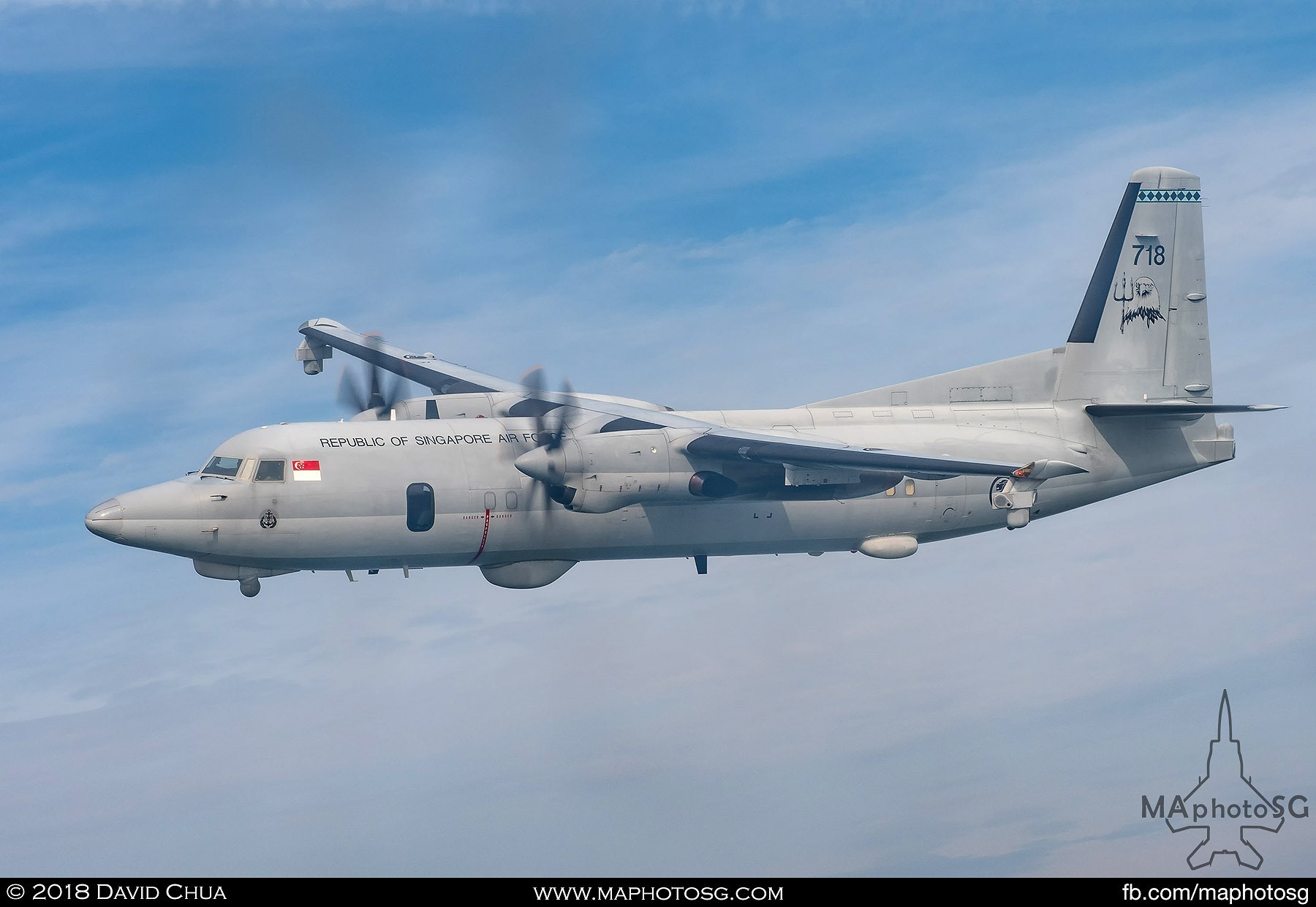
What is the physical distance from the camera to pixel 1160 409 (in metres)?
28.4

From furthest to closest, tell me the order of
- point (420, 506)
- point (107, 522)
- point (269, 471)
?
point (420, 506) → point (269, 471) → point (107, 522)

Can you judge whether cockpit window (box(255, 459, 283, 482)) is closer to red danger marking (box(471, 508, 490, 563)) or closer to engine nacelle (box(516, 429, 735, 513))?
red danger marking (box(471, 508, 490, 563))

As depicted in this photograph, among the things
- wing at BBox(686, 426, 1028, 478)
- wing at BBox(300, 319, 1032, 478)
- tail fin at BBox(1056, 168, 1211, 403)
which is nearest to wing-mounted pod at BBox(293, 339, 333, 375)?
wing at BBox(300, 319, 1032, 478)

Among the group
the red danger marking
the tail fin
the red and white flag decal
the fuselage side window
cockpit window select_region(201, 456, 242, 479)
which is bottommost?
the red danger marking

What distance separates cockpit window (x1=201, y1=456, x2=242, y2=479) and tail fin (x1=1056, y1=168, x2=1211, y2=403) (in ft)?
55.2

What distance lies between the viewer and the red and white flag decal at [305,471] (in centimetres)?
2338

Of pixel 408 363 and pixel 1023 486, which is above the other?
pixel 408 363

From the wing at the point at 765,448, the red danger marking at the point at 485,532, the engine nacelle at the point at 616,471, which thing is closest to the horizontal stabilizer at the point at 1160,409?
the wing at the point at 765,448

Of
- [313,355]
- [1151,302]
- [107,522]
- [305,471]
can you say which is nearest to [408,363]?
[313,355]

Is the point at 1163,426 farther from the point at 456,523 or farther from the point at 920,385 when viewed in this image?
the point at 456,523

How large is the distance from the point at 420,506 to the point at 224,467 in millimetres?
3333

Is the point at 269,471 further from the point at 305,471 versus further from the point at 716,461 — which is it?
the point at 716,461

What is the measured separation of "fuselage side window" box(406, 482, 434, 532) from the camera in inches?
933

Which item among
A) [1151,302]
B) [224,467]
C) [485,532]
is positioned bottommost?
[485,532]
